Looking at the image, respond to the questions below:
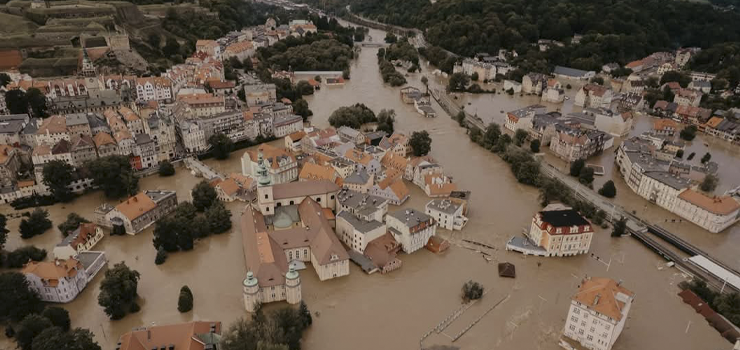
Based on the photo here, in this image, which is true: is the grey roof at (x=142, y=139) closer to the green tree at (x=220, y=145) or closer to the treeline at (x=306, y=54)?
the green tree at (x=220, y=145)

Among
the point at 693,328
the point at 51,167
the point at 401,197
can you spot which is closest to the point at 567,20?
the point at 401,197

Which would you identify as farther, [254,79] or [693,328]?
[254,79]

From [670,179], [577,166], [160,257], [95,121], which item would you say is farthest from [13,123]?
[670,179]

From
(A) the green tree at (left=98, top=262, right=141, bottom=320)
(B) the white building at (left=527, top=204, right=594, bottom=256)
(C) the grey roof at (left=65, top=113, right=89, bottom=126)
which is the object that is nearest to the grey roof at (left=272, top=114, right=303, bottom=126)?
(C) the grey roof at (left=65, top=113, right=89, bottom=126)

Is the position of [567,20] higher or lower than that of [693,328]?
higher

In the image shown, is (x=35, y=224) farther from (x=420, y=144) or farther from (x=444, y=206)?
(x=420, y=144)

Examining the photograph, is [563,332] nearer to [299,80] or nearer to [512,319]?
[512,319]
